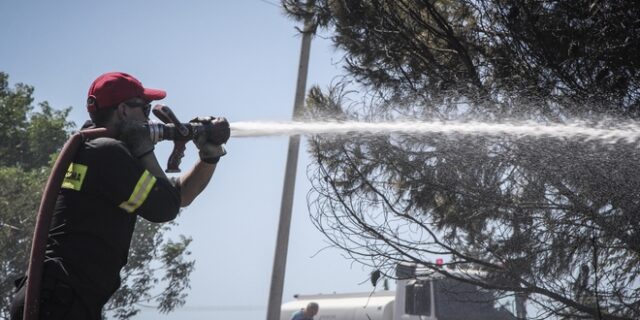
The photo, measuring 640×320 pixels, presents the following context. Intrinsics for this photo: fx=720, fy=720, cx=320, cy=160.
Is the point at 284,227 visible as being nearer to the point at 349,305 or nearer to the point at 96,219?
the point at 349,305

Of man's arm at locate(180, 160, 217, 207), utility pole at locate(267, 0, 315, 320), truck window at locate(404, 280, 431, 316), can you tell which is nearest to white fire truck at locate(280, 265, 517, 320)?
truck window at locate(404, 280, 431, 316)

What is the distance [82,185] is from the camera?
2.81 meters

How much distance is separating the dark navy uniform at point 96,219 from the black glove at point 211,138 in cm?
33

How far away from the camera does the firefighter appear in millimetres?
2637

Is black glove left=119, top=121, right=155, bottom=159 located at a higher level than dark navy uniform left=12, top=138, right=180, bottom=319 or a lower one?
higher

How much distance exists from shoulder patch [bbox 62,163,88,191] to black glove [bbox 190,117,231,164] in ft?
1.68

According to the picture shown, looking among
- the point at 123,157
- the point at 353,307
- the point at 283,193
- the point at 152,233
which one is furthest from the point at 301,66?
the point at 152,233

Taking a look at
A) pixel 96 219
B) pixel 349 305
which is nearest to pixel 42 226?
pixel 96 219

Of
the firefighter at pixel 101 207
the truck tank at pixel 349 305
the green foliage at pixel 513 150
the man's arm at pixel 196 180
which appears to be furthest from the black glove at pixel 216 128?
the truck tank at pixel 349 305

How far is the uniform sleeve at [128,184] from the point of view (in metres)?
2.76

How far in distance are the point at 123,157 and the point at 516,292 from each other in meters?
3.60

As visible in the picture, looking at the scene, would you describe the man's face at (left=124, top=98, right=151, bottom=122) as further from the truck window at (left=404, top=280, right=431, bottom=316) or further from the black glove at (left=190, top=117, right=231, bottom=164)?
the truck window at (left=404, top=280, right=431, bottom=316)

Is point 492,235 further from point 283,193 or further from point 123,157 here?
point 283,193

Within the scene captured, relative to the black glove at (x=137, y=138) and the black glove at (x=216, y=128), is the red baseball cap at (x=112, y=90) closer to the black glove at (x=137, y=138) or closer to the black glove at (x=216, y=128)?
the black glove at (x=137, y=138)
